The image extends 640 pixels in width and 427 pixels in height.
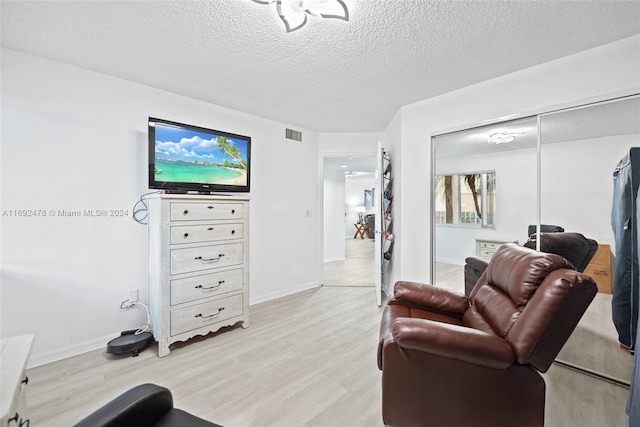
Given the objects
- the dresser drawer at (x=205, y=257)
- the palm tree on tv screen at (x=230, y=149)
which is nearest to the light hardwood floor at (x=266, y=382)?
the dresser drawer at (x=205, y=257)

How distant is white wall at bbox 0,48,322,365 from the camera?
2.06 m

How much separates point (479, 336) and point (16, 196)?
10.7 ft

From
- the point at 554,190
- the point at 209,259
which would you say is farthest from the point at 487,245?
the point at 209,259

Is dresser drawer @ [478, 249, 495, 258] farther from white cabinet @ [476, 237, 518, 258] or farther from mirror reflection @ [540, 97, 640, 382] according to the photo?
mirror reflection @ [540, 97, 640, 382]

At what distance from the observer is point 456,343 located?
49.4 inches

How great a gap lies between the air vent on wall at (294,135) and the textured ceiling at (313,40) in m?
1.13

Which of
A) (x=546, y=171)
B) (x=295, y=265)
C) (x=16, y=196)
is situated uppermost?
(x=546, y=171)

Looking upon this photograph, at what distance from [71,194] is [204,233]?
1114 mm

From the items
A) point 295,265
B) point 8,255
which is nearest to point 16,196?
point 8,255

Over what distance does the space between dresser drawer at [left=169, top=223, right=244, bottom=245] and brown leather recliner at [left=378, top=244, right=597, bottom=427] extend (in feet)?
5.80

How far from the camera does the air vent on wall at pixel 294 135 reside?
3920mm

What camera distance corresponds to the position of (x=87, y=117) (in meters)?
2.35

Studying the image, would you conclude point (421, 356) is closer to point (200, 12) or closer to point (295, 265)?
point (200, 12)

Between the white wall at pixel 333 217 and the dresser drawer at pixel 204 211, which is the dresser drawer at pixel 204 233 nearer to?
the dresser drawer at pixel 204 211
